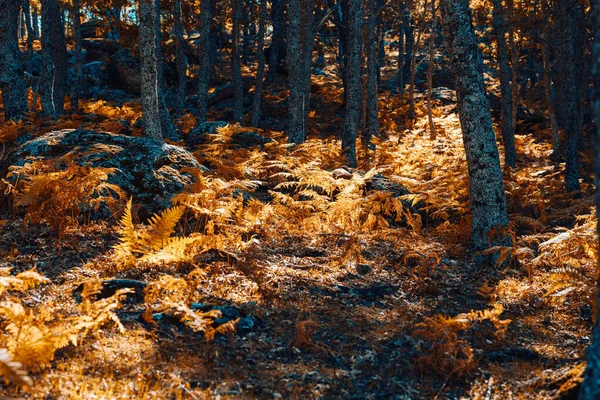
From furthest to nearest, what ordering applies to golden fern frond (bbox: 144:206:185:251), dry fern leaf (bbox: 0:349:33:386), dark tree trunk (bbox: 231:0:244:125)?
1. dark tree trunk (bbox: 231:0:244:125)
2. golden fern frond (bbox: 144:206:185:251)
3. dry fern leaf (bbox: 0:349:33:386)

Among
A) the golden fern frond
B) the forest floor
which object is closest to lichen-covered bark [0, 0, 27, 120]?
the forest floor

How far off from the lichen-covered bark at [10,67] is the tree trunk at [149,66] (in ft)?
9.62

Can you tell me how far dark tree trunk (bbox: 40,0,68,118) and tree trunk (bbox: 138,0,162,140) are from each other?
4.88 meters

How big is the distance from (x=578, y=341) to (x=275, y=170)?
645 cm

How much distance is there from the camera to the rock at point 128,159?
22.8 feet

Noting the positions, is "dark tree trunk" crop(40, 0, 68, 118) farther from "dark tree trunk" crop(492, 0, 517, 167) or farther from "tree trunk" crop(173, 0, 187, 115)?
"dark tree trunk" crop(492, 0, 517, 167)

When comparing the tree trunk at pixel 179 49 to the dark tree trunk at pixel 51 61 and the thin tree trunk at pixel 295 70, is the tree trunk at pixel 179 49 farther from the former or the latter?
the thin tree trunk at pixel 295 70

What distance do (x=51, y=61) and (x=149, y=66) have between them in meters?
7.00

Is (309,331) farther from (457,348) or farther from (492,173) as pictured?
(492,173)

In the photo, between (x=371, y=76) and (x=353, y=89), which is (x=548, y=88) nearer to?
(x=371, y=76)

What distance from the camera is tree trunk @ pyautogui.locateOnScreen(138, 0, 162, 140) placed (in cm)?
909

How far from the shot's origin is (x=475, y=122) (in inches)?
247

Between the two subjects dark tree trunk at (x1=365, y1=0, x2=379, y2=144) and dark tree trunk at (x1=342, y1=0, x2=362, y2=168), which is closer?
dark tree trunk at (x1=342, y1=0, x2=362, y2=168)

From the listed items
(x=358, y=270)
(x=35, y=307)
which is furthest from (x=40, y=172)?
(x=358, y=270)
